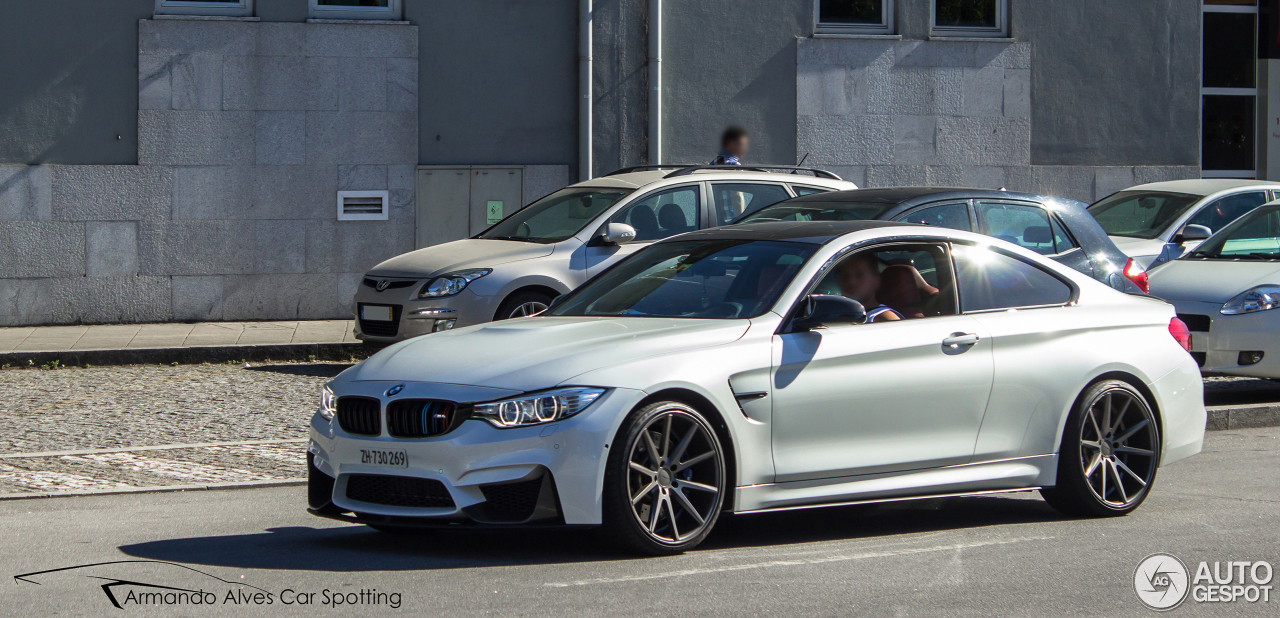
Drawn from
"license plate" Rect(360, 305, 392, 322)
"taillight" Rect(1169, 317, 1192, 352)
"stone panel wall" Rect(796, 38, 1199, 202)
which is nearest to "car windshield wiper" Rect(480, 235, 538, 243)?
"license plate" Rect(360, 305, 392, 322)

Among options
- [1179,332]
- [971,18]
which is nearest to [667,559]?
[1179,332]

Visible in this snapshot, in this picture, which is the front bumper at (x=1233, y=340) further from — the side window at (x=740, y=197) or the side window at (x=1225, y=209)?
the side window at (x=1225, y=209)

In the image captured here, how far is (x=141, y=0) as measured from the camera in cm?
1555

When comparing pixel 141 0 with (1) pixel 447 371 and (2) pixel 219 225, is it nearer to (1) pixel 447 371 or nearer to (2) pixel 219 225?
(2) pixel 219 225

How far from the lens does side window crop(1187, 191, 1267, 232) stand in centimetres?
1421

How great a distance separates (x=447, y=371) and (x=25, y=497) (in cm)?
293

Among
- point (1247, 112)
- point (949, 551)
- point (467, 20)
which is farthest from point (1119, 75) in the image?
point (949, 551)

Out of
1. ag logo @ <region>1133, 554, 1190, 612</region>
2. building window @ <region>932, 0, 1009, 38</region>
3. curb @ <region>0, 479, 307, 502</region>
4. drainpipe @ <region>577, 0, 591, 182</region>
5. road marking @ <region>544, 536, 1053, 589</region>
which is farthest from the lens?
building window @ <region>932, 0, 1009, 38</region>

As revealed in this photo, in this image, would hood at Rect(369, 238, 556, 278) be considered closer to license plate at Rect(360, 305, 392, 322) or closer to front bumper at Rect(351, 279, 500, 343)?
front bumper at Rect(351, 279, 500, 343)

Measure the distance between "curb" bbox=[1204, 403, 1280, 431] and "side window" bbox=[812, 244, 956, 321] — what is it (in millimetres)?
3994

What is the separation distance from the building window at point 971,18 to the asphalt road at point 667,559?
11247 millimetres

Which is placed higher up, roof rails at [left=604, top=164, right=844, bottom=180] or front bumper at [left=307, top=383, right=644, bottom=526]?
roof rails at [left=604, top=164, right=844, bottom=180]

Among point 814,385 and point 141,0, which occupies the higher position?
point 141,0

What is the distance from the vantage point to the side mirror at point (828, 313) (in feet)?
19.6
